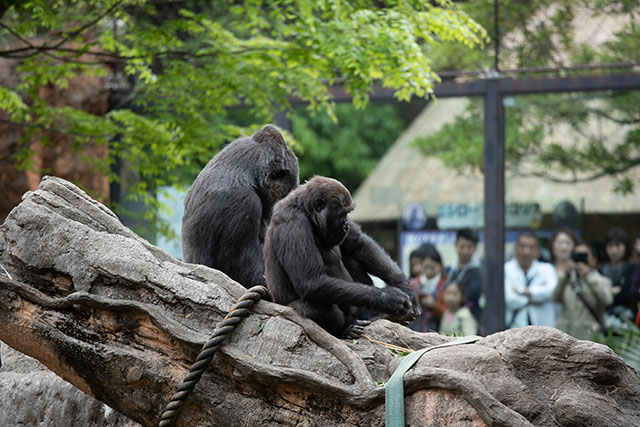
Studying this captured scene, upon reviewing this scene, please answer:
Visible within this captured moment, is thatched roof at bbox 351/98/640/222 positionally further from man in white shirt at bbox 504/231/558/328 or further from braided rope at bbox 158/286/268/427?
braided rope at bbox 158/286/268/427

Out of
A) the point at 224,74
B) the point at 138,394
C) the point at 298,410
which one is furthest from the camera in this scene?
the point at 224,74

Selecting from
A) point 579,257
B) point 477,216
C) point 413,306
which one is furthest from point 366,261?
point 477,216

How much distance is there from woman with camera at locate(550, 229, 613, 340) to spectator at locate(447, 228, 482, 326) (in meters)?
0.91

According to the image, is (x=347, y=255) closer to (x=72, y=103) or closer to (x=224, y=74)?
(x=224, y=74)

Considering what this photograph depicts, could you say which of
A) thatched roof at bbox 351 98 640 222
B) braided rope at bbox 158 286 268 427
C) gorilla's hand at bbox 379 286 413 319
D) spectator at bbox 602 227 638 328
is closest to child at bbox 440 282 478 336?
thatched roof at bbox 351 98 640 222

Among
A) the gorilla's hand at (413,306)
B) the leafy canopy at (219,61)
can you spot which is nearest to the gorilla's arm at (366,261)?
the gorilla's hand at (413,306)

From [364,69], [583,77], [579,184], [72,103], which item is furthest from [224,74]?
[579,184]

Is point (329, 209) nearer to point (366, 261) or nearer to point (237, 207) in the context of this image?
point (366, 261)

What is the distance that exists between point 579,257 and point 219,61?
491cm

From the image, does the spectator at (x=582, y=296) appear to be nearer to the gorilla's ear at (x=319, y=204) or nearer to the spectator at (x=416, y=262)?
the spectator at (x=416, y=262)

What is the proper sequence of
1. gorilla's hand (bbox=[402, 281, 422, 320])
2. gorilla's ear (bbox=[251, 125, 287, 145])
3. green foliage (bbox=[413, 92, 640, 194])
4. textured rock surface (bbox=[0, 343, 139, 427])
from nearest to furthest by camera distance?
1. gorilla's hand (bbox=[402, 281, 422, 320])
2. textured rock surface (bbox=[0, 343, 139, 427])
3. gorilla's ear (bbox=[251, 125, 287, 145])
4. green foliage (bbox=[413, 92, 640, 194])

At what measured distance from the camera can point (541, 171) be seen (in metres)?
10.3

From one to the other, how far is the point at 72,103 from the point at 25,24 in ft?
8.84

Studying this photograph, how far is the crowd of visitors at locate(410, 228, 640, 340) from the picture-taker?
29.9 ft
